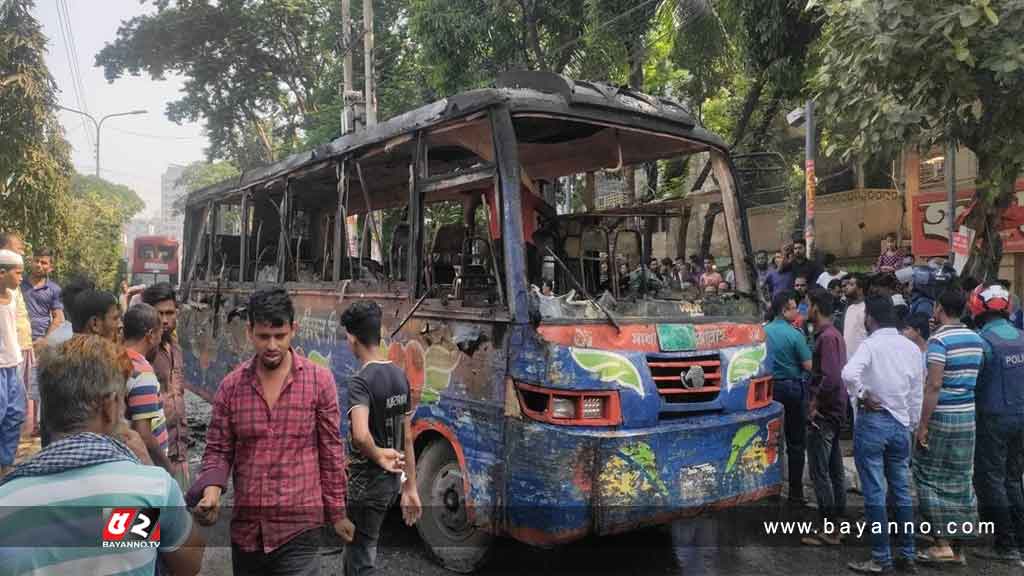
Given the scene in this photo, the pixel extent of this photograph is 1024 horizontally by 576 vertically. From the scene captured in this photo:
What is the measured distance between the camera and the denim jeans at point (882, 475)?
4.46m

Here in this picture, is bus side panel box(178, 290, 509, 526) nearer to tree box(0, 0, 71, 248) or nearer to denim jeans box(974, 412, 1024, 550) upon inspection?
denim jeans box(974, 412, 1024, 550)

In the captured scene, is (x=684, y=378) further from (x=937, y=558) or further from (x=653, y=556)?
(x=937, y=558)

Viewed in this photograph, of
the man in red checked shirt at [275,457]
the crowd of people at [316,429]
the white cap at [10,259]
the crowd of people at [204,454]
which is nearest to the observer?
the crowd of people at [204,454]

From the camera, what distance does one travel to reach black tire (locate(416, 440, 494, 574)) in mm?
4348

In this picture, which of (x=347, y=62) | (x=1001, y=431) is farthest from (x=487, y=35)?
(x=1001, y=431)

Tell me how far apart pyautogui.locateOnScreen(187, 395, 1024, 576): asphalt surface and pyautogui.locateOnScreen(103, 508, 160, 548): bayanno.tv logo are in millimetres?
2900

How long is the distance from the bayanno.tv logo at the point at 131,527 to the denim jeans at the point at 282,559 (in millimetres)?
1028

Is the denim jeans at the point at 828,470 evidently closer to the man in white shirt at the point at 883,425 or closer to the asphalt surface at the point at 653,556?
the asphalt surface at the point at 653,556

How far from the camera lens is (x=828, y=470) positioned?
206 inches

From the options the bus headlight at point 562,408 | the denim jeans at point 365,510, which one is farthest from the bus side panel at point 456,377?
the denim jeans at point 365,510

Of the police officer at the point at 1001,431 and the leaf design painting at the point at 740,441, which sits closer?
the leaf design painting at the point at 740,441

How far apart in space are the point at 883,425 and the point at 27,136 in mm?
12003

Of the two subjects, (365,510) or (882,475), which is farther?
(882,475)

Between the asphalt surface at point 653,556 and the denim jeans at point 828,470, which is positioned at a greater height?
the denim jeans at point 828,470
